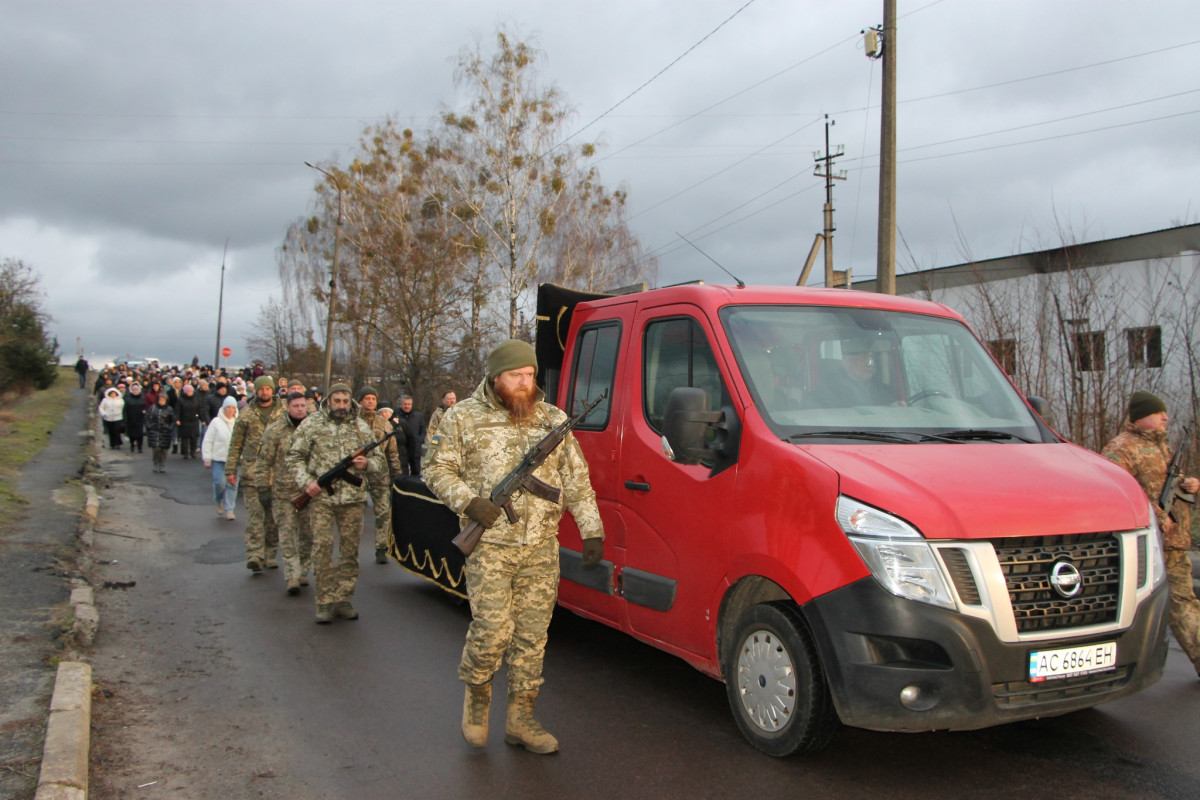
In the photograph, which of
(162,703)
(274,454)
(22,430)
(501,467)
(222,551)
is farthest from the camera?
(22,430)

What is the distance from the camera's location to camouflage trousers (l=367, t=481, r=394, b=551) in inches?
345

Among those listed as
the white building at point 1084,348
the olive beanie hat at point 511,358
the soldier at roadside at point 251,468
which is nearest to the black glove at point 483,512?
the olive beanie hat at point 511,358

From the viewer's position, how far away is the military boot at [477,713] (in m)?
4.50

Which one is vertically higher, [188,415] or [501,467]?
[501,467]

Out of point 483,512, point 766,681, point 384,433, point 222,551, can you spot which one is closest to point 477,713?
point 483,512

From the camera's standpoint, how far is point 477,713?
4523mm

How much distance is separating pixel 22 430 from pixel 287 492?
69.6 ft

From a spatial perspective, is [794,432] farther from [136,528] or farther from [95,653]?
[136,528]

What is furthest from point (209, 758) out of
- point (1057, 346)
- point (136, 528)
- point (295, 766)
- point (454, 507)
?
point (1057, 346)

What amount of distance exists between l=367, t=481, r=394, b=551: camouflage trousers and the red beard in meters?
4.18

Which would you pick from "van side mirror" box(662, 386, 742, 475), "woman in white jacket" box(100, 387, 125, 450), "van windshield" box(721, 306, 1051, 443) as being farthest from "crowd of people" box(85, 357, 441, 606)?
"woman in white jacket" box(100, 387, 125, 450)

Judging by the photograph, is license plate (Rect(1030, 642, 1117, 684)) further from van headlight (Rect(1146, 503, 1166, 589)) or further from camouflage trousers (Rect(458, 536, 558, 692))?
camouflage trousers (Rect(458, 536, 558, 692))

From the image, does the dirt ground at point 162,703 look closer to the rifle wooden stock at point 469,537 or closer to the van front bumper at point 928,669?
the rifle wooden stock at point 469,537

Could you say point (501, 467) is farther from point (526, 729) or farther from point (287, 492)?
point (287, 492)
